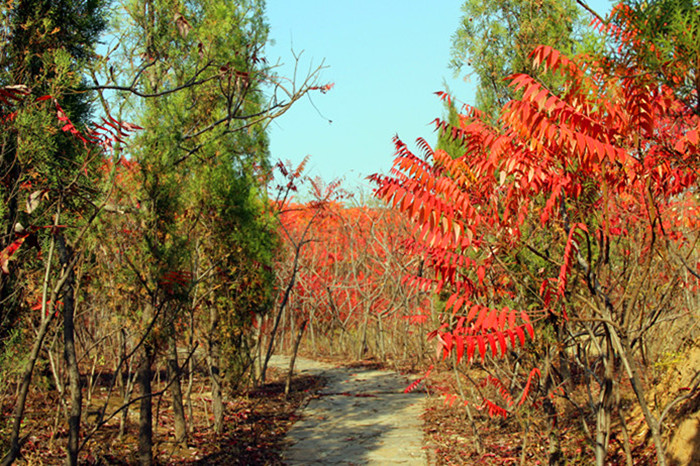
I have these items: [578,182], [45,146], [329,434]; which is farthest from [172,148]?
[329,434]

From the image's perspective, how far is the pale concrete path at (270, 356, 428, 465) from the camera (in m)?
7.36

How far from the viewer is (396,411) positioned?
1051cm

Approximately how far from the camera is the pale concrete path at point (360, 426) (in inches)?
290

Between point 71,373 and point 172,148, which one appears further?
point 172,148

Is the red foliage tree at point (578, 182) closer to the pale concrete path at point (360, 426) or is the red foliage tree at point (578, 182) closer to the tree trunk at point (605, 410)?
the tree trunk at point (605, 410)

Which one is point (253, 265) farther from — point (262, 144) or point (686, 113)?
point (686, 113)

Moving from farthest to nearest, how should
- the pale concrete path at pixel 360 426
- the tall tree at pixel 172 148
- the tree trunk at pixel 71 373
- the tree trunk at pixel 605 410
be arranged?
1. the pale concrete path at pixel 360 426
2. the tall tree at pixel 172 148
3. the tree trunk at pixel 71 373
4. the tree trunk at pixel 605 410

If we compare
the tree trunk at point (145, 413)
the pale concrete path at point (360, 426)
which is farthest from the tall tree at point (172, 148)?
the pale concrete path at point (360, 426)

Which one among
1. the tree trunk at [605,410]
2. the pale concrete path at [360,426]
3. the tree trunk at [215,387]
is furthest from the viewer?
the tree trunk at [215,387]

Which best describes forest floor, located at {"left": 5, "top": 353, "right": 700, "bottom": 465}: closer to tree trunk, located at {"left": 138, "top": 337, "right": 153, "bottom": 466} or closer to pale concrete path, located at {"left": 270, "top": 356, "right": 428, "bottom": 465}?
pale concrete path, located at {"left": 270, "top": 356, "right": 428, "bottom": 465}

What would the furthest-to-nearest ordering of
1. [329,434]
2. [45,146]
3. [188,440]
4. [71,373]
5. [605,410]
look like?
[329,434]
[188,440]
[71,373]
[45,146]
[605,410]

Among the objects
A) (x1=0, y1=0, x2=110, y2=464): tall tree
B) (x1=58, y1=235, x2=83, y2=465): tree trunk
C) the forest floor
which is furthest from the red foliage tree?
(x1=58, y1=235, x2=83, y2=465): tree trunk

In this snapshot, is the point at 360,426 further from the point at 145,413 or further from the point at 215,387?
the point at 145,413

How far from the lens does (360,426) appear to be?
368 inches
